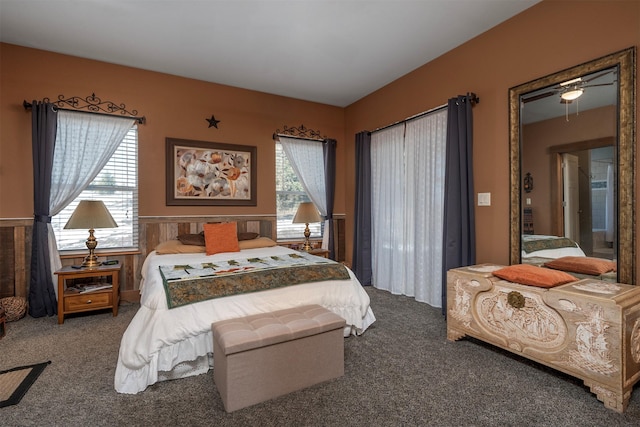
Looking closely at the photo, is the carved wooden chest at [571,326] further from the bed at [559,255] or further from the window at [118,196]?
the window at [118,196]

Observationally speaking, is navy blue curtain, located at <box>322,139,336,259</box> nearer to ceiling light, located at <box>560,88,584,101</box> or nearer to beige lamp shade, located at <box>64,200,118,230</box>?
beige lamp shade, located at <box>64,200,118,230</box>

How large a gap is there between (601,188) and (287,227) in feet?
12.0

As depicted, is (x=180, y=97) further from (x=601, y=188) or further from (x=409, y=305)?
(x=601, y=188)

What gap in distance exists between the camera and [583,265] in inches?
93.6

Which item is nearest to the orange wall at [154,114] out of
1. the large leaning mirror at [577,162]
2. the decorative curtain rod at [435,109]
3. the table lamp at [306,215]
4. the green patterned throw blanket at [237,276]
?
the table lamp at [306,215]

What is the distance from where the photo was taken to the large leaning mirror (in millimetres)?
2158

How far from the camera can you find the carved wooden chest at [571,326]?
1.74m

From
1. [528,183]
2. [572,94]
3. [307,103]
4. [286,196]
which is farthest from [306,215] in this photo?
[572,94]

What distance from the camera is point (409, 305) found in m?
3.68

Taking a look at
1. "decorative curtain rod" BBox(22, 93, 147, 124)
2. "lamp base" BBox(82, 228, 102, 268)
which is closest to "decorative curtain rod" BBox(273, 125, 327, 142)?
"decorative curtain rod" BBox(22, 93, 147, 124)

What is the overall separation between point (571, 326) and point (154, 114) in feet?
15.1

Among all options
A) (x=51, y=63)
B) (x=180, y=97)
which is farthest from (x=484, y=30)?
(x=51, y=63)

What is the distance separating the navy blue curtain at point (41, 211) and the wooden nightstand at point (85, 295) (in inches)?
8.0

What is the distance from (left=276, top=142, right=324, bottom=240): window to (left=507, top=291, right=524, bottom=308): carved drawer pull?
10.5 ft
